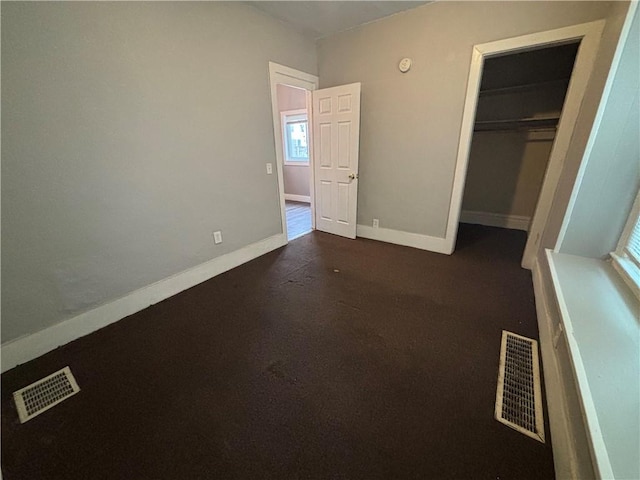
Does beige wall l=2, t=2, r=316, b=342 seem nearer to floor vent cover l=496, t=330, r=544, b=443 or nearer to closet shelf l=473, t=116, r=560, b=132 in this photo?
floor vent cover l=496, t=330, r=544, b=443

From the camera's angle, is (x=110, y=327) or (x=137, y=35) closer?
(x=137, y=35)

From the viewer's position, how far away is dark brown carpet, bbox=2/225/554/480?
1.08m

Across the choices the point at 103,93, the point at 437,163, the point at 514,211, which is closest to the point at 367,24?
the point at 437,163

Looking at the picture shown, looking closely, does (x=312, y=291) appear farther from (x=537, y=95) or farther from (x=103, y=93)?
(x=537, y=95)

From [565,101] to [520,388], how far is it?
93.5 inches

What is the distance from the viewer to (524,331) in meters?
1.76

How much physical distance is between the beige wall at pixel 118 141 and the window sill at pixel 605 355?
8.89 ft

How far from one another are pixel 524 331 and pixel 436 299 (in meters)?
0.60

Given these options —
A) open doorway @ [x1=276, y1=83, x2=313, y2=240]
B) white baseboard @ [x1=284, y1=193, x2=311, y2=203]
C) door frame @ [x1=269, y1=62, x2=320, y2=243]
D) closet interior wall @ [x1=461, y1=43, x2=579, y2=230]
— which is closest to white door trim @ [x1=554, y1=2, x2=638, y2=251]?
closet interior wall @ [x1=461, y1=43, x2=579, y2=230]

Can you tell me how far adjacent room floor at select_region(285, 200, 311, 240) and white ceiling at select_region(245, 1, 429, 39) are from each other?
2.55 metres

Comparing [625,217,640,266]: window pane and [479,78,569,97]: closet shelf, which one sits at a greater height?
[479,78,569,97]: closet shelf

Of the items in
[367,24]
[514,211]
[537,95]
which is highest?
[367,24]

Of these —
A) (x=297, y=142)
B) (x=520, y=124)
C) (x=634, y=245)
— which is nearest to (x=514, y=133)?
(x=520, y=124)

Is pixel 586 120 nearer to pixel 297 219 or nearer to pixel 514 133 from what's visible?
pixel 514 133
